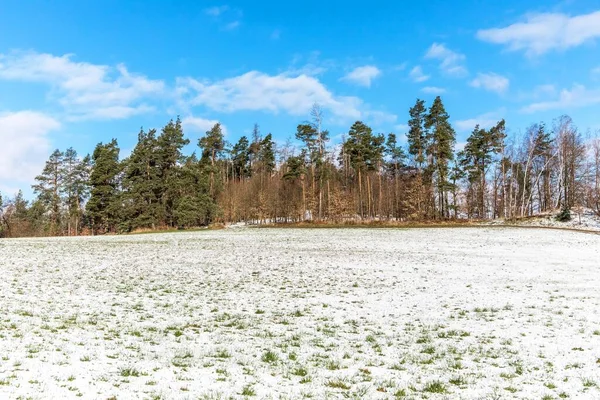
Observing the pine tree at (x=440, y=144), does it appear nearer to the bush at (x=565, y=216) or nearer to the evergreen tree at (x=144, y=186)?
the bush at (x=565, y=216)

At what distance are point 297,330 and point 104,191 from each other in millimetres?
65959

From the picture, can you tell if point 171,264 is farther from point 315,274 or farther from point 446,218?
point 446,218

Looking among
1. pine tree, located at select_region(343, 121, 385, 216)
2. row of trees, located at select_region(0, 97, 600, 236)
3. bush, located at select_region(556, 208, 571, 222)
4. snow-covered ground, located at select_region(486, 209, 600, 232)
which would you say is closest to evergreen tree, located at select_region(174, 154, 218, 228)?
row of trees, located at select_region(0, 97, 600, 236)

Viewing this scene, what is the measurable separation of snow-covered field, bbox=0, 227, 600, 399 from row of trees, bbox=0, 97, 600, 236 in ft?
144

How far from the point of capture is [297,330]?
10227 millimetres

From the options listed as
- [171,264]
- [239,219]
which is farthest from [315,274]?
[239,219]

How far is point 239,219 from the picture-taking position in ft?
247

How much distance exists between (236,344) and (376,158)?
68.4 m

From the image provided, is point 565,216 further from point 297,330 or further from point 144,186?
point 144,186

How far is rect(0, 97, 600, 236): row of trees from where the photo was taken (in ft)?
208

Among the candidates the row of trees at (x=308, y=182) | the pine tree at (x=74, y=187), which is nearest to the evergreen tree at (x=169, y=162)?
the row of trees at (x=308, y=182)

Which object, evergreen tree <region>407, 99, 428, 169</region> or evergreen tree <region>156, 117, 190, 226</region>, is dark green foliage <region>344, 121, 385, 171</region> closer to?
evergreen tree <region>407, 99, 428, 169</region>

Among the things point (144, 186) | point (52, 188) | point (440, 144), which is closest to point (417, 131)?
point (440, 144)

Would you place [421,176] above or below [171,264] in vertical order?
above
